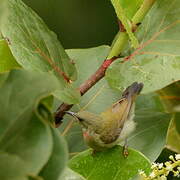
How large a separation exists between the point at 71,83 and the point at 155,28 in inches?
12.3

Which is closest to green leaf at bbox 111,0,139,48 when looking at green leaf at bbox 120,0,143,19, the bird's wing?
green leaf at bbox 120,0,143,19

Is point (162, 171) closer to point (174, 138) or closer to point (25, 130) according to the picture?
point (25, 130)

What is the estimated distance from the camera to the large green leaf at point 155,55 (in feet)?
5.02

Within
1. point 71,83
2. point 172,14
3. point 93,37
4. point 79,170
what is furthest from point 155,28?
point 93,37

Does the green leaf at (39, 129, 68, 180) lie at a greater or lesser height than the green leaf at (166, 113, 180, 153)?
greater

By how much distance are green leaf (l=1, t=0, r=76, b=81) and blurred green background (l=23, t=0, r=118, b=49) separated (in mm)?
721

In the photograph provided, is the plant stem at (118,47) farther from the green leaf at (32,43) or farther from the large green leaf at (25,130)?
the large green leaf at (25,130)

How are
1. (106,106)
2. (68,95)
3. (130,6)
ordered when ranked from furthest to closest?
1. (106,106)
2. (130,6)
3. (68,95)

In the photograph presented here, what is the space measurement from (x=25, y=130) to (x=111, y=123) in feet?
3.80

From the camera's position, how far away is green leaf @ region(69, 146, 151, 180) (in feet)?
4.86

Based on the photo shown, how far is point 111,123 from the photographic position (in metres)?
2.03

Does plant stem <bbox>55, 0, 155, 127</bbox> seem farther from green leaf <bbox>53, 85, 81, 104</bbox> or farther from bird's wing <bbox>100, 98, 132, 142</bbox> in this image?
bird's wing <bbox>100, 98, 132, 142</bbox>

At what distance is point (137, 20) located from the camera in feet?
5.20

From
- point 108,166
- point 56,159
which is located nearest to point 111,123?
point 108,166
